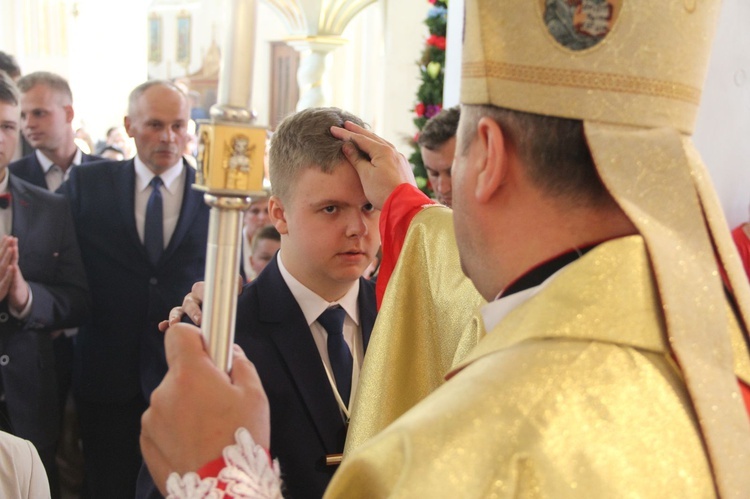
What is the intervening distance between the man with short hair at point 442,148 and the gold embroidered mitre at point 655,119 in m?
2.64

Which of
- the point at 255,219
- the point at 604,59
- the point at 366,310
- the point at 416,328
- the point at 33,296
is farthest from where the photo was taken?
the point at 255,219

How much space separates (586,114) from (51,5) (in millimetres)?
18720

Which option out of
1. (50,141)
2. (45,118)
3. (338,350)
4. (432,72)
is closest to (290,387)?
(338,350)

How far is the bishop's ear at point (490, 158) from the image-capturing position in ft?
4.14

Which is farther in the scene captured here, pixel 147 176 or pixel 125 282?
pixel 147 176

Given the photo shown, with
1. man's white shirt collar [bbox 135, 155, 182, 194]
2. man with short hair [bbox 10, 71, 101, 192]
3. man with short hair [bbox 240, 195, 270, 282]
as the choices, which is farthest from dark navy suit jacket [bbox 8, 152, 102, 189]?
man with short hair [bbox 240, 195, 270, 282]

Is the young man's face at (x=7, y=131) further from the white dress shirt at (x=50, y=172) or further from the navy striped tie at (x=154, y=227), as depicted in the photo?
the white dress shirt at (x=50, y=172)

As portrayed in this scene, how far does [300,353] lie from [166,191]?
2.09 m

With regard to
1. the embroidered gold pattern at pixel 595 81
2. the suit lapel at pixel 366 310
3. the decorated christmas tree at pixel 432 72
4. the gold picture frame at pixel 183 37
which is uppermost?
the gold picture frame at pixel 183 37

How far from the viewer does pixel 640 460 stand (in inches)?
42.8

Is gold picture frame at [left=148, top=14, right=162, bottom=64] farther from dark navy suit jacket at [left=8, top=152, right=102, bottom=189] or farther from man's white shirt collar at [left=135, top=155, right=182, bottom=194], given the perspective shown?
man's white shirt collar at [left=135, top=155, right=182, bottom=194]

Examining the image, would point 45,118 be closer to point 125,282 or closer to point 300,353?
point 125,282

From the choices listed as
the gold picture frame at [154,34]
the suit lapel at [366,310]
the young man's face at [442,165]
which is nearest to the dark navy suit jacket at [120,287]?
the young man's face at [442,165]

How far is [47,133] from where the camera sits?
4379 millimetres
